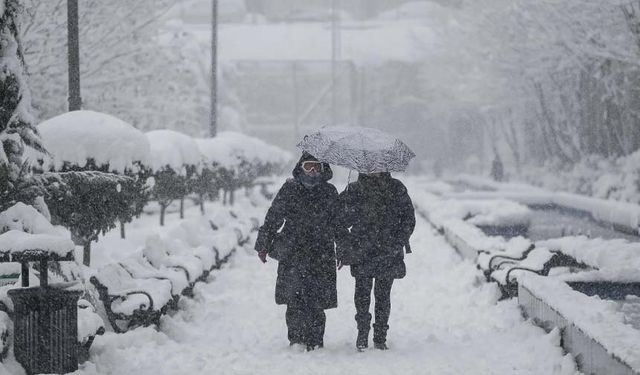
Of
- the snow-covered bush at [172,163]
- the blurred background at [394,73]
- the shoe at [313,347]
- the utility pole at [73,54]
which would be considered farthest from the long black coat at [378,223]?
the blurred background at [394,73]

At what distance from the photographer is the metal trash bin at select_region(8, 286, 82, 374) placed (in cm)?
593


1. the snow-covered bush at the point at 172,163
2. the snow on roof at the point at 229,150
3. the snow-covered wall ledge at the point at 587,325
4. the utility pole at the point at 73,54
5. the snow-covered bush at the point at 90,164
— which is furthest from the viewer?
the snow on roof at the point at 229,150

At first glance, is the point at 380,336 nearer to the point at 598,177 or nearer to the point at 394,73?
the point at 598,177

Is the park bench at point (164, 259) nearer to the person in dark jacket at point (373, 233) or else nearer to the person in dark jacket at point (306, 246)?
the person in dark jacket at point (306, 246)

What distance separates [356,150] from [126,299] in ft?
8.43

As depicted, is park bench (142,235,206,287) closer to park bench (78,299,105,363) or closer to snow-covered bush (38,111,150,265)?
snow-covered bush (38,111,150,265)

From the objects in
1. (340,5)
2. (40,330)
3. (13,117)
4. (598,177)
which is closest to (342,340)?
(40,330)

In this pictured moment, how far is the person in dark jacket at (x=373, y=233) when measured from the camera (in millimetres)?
7316

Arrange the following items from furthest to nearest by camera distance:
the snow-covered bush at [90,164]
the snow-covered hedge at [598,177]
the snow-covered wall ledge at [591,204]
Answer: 1. the snow-covered hedge at [598,177]
2. the snow-covered wall ledge at [591,204]
3. the snow-covered bush at [90,164]

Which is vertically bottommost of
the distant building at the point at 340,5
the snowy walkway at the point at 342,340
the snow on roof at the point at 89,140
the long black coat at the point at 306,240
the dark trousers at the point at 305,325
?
the snowy walkway at the point at 342,340

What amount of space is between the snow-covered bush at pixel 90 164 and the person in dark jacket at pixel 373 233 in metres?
3.42

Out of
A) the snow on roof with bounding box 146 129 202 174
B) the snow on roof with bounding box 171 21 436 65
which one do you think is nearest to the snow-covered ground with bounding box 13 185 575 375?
the snow on roof with bounding box 146 129 202 174

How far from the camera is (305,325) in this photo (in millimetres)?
7500

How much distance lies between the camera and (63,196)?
969 centimetres
